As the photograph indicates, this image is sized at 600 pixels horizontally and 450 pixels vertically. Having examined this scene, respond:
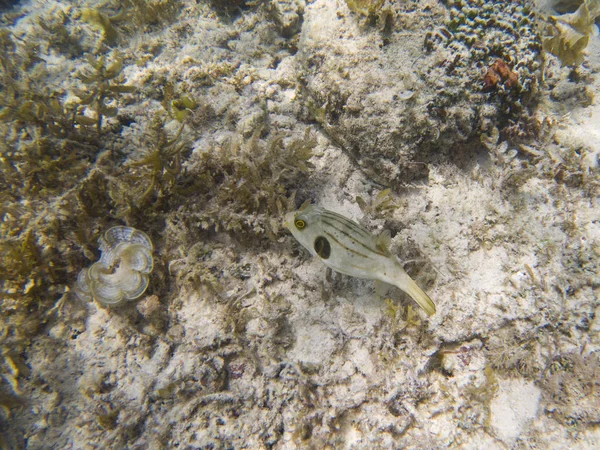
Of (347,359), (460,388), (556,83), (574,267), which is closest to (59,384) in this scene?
(347,359)

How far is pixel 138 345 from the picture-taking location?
2.80 m

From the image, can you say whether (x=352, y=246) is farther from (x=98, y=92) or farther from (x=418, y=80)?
(x=98, y=92)

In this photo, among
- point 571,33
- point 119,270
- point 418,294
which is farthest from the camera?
point 571,33

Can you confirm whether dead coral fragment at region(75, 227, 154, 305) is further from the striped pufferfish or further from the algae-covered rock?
the algae-covered rock

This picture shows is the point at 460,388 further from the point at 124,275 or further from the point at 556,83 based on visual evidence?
the point at 556,83

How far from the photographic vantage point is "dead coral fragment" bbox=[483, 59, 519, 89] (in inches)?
124

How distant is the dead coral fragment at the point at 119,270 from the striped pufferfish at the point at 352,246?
5.05 ft

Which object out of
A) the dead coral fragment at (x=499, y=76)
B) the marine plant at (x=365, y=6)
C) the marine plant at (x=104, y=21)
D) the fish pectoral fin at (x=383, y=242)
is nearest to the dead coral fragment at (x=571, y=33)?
the dead coral fragment at (x=499, y=76)

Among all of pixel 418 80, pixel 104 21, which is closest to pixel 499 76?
pixel 418 80

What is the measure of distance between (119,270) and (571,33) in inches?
259

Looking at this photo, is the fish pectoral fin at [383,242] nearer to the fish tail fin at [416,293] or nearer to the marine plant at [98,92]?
the fish tail fin at [416,293]

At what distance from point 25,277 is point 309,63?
151 inches

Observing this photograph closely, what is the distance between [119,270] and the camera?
2811 mm

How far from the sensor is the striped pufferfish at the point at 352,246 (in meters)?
2.33
